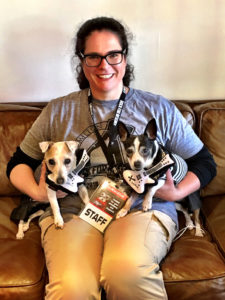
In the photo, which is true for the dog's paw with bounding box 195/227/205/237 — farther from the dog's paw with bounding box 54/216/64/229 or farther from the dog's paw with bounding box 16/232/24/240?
the dog's paw with bounding box 16/232/24/240

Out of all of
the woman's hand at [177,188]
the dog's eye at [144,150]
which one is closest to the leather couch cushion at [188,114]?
the woman's hand at [177,188]

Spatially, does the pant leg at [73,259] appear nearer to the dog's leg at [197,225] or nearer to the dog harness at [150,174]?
the dog harness at [150,174]

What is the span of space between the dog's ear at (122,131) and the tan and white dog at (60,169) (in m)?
0.21

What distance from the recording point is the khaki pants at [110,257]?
1.17 meters

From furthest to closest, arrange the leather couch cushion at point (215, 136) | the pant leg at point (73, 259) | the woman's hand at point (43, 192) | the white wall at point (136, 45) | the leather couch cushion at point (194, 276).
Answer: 1. the white wall at point (136, 45)
2. the leather couch cushion at point (215, 136)
3. the woman's hand at point (43, 192)
4. the leather couch cushion at point (194, 276)
5. the pant leg at point (73, 259)

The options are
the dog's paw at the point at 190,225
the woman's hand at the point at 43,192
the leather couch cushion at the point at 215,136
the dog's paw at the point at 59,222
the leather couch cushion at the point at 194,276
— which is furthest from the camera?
the leather couch cushion at the point at 215,136

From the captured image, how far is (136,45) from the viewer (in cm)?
214

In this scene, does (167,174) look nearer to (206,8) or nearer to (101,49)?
(101,49)

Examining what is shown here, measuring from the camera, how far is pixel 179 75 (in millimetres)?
2236

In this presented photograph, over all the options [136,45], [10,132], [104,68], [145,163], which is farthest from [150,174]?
[136,45]

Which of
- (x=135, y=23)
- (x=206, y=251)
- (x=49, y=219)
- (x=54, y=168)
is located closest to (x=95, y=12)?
(x=135, y=23)

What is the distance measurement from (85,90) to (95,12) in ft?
2.38

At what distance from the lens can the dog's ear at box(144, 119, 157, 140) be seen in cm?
142

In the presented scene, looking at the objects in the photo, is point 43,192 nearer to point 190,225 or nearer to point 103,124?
point 103,124
